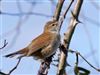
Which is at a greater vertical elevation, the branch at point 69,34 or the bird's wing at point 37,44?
the branch at point 69,34

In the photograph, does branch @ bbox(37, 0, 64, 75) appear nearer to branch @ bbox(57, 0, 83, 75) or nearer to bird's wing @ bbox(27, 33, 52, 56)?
branch @ bbox(57, 0, 83, 75)

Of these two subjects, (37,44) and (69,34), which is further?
(37,44)

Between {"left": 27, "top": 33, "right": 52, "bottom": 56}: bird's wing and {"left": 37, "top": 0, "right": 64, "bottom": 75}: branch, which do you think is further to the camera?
{"left": 27, "top": 33, "right": 52, "bottom": 56}: bird's wing

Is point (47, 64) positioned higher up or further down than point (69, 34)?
further down

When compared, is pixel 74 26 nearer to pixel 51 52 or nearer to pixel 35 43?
pixel 51 52

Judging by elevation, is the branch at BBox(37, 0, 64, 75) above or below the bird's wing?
above

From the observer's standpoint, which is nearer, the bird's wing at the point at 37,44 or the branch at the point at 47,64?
the branch at the point at 47,64

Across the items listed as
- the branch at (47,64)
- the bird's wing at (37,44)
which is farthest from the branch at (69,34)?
the bird's wing at (37,44)

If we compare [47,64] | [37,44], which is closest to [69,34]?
[47,64]

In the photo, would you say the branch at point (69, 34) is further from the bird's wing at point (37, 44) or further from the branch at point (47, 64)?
the bird's wing at point (37, 44)

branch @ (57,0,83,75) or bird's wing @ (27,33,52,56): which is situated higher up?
branch @ (57,0,83,75)

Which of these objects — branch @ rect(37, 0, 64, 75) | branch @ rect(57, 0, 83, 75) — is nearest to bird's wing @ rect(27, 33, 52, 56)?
branch @ rect(37, 0, 64, 75)

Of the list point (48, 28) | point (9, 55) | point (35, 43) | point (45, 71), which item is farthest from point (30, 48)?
point (45, 71)

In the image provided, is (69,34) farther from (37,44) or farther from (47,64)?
(37,44)
